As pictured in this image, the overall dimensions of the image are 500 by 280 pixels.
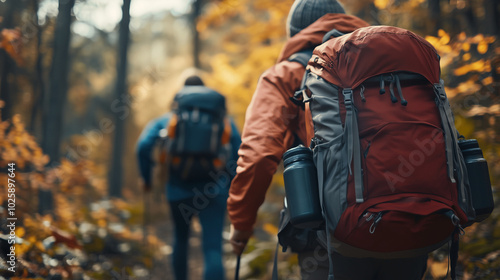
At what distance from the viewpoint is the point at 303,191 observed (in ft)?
5.33

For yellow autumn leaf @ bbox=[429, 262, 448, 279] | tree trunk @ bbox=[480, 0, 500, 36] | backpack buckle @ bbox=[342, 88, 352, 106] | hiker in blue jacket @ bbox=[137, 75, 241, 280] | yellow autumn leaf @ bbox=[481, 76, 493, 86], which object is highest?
tree trunk @ bbox=[480, 0, 500, 36]

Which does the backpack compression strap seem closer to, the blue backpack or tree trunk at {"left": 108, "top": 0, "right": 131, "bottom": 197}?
the blue backpack

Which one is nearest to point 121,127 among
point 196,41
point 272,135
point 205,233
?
point 196,41

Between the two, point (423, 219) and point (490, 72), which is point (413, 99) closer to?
point (423, 219)

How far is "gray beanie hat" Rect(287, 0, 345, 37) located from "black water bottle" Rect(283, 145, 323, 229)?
3.41 feet

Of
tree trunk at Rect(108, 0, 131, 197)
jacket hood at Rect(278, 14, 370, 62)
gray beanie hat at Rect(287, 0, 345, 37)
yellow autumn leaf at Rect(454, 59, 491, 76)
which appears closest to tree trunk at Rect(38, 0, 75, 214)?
tree trunk at Rect(108, 0, 131, 197)

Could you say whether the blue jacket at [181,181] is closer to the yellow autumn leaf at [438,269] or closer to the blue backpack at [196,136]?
the blue backpack at [196,136]

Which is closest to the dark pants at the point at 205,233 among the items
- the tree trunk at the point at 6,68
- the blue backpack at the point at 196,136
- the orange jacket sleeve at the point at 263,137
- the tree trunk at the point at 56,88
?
the blue backpack at the point at 196,136

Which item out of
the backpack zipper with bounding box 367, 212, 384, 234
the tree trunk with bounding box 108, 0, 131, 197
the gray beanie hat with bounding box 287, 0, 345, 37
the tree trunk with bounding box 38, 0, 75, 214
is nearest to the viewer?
the backpack zipper with bounding box 367, 212, 384, 234

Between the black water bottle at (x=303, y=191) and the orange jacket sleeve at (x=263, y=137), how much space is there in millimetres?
240

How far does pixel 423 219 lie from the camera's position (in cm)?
145

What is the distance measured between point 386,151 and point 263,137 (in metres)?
0.63

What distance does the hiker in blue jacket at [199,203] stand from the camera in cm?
348

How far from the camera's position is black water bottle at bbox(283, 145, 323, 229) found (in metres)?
1.61
